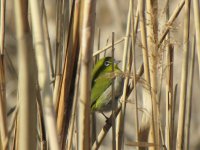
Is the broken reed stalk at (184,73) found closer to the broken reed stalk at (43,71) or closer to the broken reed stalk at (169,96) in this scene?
the broken reed stalk at (169,96)

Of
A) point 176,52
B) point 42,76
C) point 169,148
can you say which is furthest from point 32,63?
point 176,52

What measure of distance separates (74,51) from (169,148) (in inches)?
20.7

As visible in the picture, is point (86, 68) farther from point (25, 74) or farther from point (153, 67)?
point (153, 67)

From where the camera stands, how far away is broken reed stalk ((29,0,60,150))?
2.40ft

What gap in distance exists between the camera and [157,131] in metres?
1.10

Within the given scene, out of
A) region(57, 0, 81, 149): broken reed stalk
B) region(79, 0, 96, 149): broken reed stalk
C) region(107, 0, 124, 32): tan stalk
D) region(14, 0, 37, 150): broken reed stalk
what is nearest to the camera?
region(14, 0, 37, 150): broken reed stalk

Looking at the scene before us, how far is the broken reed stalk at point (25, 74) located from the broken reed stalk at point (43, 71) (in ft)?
0.11

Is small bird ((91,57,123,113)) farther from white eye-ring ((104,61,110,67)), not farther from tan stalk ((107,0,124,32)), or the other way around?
tan stalk ((107,0,124,32))

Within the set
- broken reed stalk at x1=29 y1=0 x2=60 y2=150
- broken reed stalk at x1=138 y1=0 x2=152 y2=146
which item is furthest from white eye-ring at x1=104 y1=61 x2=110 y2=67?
broken reed stalk at x1=29 y1=0 x2=60 y2=150

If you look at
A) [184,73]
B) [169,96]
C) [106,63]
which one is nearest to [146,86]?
[184,73]

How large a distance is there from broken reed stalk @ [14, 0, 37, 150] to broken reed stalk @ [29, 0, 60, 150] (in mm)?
33

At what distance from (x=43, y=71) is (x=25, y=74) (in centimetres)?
5

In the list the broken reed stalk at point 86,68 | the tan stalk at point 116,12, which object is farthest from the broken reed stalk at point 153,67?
the tan stalk at point 116,12

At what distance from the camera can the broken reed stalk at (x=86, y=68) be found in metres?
0.80
